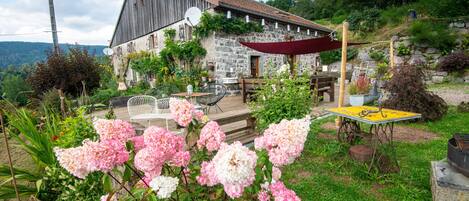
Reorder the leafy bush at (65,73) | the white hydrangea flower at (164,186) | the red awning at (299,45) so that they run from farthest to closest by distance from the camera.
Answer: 1. the leafy bush at (65,73)
2. the red awning at (299,45)
3. the white hydrangea flower at (164,186)

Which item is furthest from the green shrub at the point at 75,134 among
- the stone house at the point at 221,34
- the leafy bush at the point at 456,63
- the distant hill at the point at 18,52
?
the distant hill at the point at 18,52

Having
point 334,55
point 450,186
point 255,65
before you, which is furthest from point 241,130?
point 334,55

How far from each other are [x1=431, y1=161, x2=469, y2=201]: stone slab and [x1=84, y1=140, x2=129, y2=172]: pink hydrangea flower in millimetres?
2459

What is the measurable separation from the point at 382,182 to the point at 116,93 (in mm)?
9146

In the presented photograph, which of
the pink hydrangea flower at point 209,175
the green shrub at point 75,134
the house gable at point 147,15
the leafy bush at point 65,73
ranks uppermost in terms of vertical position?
the house gable at point 147,15

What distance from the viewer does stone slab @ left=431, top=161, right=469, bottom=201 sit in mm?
2045

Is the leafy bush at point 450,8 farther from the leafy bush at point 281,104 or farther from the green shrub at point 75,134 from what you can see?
the green shrub at point 75,134

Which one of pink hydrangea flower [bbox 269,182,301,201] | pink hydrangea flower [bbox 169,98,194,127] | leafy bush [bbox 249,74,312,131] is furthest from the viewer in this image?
leafy bush [bbox 249,74,312,131]

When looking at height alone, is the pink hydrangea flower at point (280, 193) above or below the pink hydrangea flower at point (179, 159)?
below

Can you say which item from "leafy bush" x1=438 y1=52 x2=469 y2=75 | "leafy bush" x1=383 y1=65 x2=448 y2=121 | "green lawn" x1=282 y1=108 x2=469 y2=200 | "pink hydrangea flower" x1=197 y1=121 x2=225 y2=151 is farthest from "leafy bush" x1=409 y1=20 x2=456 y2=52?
"pink hydrangea flower" x1=197 y1=121 x2=225 y2=151

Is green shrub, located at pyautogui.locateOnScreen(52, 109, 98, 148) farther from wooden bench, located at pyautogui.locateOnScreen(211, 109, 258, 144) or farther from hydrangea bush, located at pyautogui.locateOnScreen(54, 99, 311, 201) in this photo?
wooden bench, located at pyautogui.locateOnScreen(211, 109, 258, 144)

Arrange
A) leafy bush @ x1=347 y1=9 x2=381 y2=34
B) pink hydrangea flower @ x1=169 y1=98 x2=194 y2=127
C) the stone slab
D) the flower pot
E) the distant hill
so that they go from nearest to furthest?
1. pink hydrangea flower @ x1=169 y1=98 x2=194 y2=127
2. the stone slab
3. the flower pot
4. leafy bush @ x1=347 y1=9 x2=381 y2=34
5. the distant hill

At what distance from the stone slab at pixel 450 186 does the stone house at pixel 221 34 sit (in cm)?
500

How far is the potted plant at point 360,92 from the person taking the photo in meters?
6.49
